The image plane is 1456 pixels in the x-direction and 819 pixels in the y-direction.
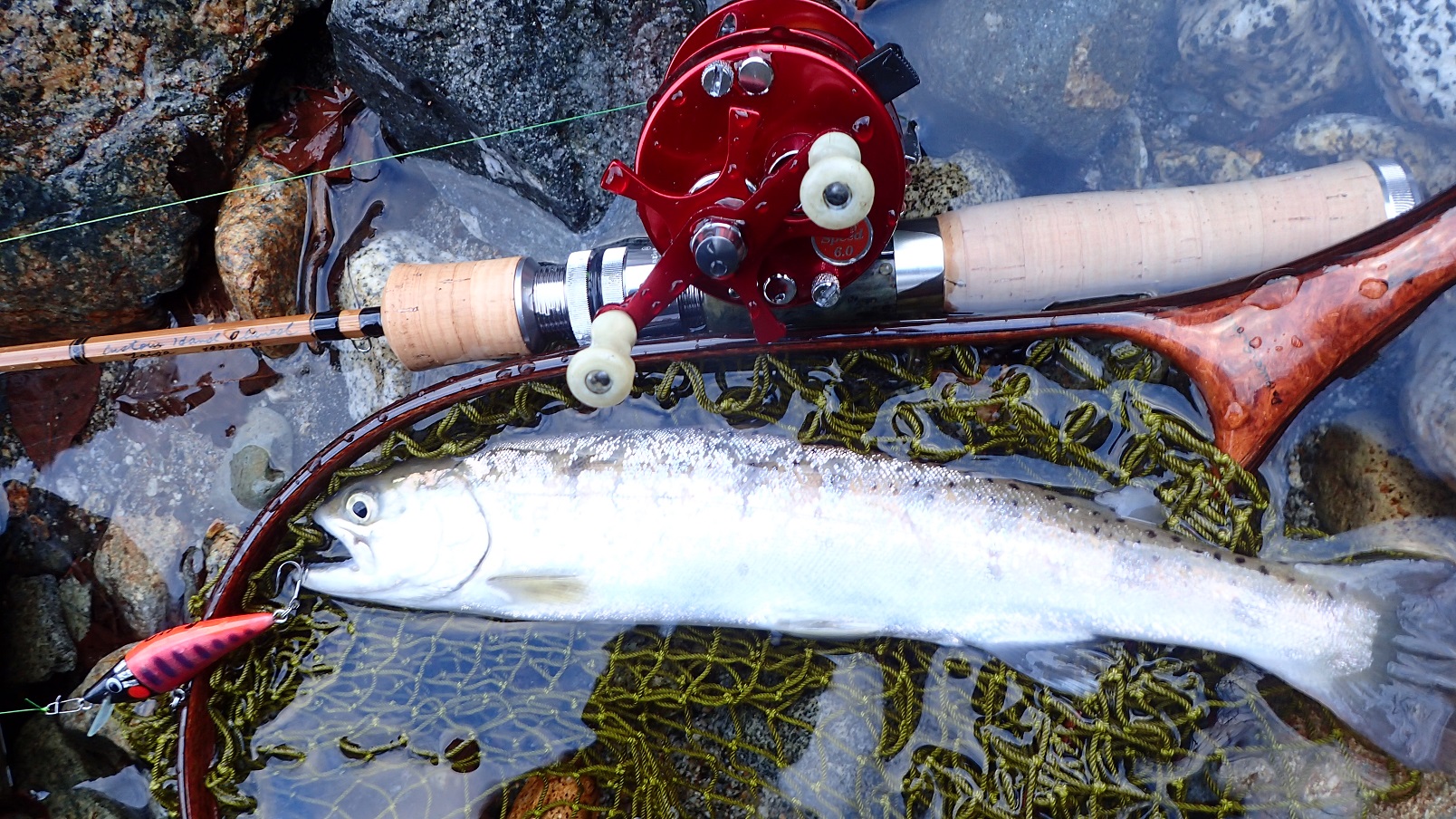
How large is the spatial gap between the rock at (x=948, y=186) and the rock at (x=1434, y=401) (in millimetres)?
1447

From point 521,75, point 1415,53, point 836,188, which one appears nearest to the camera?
point 836,188

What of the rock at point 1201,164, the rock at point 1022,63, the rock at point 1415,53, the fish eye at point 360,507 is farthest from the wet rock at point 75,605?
the rock at point 1415,53

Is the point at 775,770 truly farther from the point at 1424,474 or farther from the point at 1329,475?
the point at 1424,474

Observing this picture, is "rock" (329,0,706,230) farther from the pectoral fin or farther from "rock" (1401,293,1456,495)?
"rock" (1401,293,1456,495)

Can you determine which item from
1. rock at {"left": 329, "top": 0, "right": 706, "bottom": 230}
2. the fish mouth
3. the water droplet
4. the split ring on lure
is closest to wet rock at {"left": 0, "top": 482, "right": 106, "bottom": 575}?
the split ring on lure

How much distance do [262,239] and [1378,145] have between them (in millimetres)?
4162

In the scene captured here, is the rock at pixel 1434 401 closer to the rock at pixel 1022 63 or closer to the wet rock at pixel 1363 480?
the wet rock at pixel 1363 480

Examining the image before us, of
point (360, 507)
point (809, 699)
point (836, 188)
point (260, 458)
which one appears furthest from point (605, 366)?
point (260, 458)

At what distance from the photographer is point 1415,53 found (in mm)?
2902

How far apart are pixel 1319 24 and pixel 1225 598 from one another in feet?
7.44

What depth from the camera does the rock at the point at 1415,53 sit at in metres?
2.84

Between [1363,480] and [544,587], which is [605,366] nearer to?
[544,587]

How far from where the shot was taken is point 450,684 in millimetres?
2588

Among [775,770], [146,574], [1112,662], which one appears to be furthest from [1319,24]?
[146,574]
